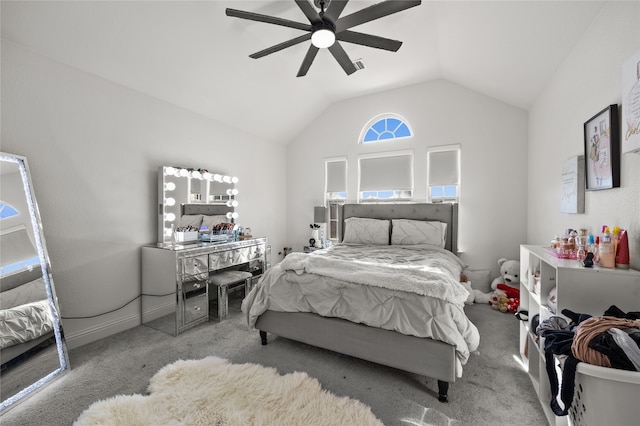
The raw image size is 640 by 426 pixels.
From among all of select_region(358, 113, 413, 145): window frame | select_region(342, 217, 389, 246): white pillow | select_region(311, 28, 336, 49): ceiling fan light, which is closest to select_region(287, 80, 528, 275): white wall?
select_region(358, 113, 413, 145): window frame

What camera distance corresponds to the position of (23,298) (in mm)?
1915

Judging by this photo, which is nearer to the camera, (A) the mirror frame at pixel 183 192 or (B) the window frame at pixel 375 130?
(A) the mirror frame at pixel 183 192

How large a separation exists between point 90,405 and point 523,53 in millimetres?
4411

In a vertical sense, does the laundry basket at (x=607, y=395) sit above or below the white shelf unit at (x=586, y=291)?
below

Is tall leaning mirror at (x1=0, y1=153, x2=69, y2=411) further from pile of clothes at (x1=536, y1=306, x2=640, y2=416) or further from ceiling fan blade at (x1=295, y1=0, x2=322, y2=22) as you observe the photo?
pile of clothes at (x1=536, y1=306, x2=640, y2=416)

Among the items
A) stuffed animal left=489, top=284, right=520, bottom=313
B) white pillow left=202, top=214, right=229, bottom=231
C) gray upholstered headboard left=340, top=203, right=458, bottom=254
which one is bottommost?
stuffed animal left=489, top=284, right=520, bottom=313

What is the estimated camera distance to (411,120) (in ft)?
14.1

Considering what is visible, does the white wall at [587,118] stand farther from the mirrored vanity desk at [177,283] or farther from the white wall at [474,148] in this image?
the mirrored vanity desk at [177,283]

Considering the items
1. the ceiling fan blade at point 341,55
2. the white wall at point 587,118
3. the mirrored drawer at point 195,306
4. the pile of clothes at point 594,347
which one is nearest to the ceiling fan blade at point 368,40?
the ceiling fan blade at point 341,55

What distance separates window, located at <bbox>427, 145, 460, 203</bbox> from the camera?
4.04 metres

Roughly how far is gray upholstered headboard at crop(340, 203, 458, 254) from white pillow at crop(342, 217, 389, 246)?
27 centimetres

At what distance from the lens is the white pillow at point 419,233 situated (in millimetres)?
3541

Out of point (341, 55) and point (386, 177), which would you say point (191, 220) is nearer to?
point (341, 55)

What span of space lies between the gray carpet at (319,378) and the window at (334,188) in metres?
2.62
